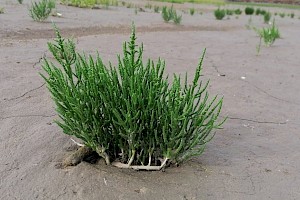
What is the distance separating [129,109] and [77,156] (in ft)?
1.90

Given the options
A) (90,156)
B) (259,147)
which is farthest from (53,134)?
(259,147)

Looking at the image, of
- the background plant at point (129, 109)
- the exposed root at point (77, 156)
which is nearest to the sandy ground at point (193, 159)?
the exposed root at point (77, 156)

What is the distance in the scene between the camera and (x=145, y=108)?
2.58 meters

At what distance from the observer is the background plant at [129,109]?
249 centimetres

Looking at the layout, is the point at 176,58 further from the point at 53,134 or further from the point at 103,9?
the point at 103,9

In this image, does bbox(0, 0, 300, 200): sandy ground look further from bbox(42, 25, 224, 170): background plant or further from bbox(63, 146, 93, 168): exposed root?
bbox(42, 25, 224, 170): background plant

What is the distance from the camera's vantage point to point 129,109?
2.45 m

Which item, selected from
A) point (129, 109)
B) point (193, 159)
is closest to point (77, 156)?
point (129, 109)

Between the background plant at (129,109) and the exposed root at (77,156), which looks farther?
the exposed root at (77,156)

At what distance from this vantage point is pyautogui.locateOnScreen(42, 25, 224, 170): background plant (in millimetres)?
2494

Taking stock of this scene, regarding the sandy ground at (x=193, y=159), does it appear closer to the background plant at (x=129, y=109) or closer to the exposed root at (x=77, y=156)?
the exposed root at (x=77, y=156)

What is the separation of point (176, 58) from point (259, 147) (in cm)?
355

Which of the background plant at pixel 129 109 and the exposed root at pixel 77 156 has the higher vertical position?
the background plant at pixel 129 109

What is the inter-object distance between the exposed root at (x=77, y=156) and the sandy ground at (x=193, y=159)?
66 mm
